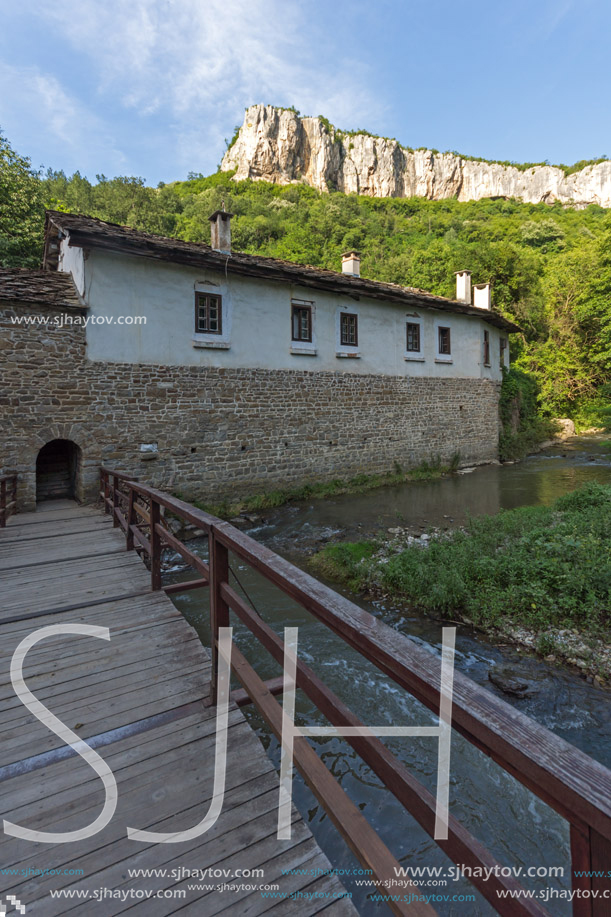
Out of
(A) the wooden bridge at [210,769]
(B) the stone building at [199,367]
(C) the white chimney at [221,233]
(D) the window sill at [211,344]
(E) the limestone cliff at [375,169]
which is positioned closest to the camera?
(A) the wooden bridge at [210,769]

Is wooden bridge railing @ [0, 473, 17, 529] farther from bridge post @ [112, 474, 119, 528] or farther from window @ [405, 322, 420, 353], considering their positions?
window @ [405, 322, 420, 353]

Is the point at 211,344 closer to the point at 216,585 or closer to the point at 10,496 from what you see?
the point at 10,496

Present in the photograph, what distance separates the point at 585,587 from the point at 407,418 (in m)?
10.1

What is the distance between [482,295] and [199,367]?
1492cm

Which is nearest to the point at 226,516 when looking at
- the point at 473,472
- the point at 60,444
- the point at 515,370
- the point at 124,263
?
the point at 60,444

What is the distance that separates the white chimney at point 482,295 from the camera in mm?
19281

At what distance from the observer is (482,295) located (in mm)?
19516

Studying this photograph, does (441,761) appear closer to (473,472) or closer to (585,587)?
(585,587)

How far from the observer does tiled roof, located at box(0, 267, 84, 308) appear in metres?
7.96

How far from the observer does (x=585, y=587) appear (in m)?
5.02

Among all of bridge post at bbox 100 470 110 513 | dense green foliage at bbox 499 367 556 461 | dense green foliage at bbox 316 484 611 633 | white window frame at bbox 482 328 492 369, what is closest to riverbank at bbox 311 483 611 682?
dense green foliage at bbox 316 484 611 633

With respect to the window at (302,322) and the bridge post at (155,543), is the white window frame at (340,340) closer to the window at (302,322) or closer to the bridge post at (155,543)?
the window at (302,322)

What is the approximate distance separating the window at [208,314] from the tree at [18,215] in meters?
10.2


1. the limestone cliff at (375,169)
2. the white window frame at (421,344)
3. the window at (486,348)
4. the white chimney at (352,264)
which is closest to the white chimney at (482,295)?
the window at (486,348)
